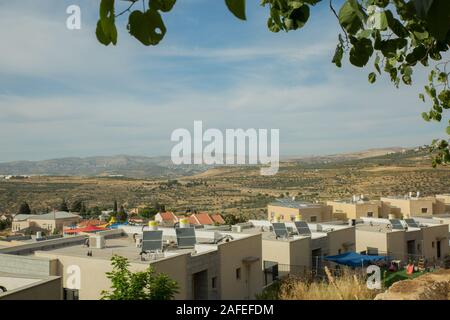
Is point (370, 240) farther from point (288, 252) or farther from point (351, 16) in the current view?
point (351, 16)

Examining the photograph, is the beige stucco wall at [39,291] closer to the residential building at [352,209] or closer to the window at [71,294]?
the window at [71,294]

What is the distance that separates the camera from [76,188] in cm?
8712

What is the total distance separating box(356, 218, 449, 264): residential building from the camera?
27000 mm

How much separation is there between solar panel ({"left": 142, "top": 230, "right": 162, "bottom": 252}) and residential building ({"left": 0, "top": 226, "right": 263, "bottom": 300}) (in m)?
0.23

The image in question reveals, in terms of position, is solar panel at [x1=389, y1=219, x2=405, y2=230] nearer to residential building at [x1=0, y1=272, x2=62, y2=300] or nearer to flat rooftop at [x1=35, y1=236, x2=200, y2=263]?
flat rooftop at [x1=35, y1=236, x2=200, y2=263]

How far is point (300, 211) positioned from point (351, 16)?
36379 millimetres

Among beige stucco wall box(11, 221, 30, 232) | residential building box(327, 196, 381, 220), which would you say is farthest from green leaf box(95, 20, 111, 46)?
beige stucco wall box(11, 221, 30, 232)

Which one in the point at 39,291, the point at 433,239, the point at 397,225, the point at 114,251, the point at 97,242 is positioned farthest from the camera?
the point at 433,239

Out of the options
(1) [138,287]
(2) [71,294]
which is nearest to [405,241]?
(2) [71,294]

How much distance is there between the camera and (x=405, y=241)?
27656mm

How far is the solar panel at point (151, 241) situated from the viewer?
14.9 metres

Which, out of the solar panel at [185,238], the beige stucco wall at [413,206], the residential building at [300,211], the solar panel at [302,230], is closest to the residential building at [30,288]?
the solar panel at [185,238]
